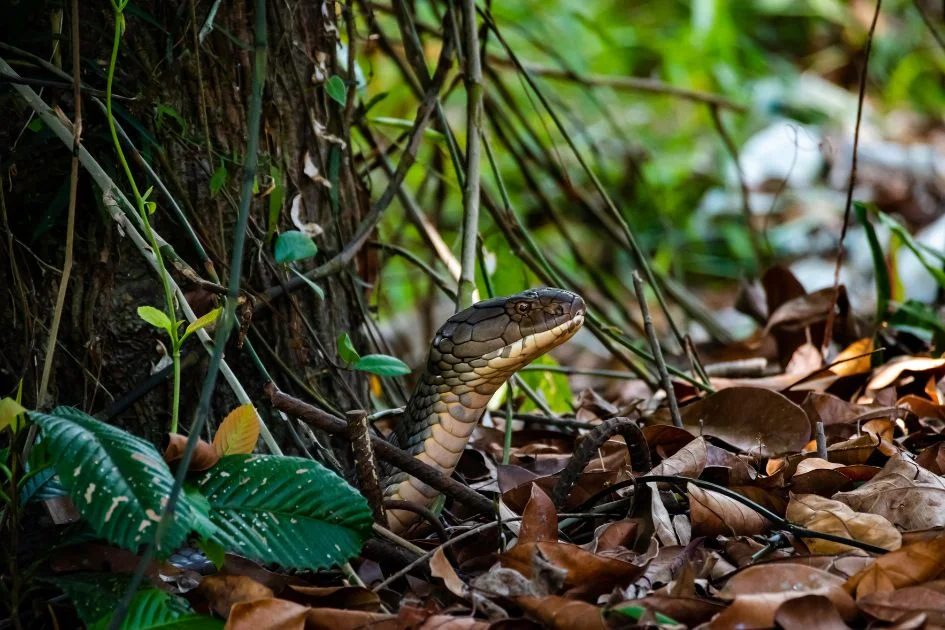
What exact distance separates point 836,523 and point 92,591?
139 cm

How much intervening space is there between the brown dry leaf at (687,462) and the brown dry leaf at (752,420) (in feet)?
0.80

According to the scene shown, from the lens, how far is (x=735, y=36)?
855 centimetres

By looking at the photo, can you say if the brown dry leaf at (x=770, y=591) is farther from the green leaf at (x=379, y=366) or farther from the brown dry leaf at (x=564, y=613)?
the green leaf at (x=379, y=366)

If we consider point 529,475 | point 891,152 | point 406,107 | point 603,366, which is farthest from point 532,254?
point 891,152

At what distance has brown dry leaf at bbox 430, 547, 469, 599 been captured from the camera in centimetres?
207

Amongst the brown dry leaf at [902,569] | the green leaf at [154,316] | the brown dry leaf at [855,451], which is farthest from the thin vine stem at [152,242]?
the brown dry leaf at [855,451]

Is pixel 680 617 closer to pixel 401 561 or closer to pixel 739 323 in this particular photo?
pixel 401 561

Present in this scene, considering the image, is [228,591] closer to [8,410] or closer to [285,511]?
[285,511]

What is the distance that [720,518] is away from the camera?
2.29m

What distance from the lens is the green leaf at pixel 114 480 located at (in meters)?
1.83

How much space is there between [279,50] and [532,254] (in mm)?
1017

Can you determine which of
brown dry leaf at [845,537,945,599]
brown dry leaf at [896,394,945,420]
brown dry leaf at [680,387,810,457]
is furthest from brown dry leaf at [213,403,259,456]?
brown dry leaf at [896,394,945,420]

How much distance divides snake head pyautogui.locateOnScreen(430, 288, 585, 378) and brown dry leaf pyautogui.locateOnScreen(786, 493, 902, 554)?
0.73m

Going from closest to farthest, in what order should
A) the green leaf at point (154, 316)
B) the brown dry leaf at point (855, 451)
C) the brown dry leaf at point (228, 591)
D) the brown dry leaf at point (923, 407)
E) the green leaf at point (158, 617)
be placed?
the green leaf at point (158, 617)
the brown dry leaf at point (228, 591)
the green leaf at point (154, 316)
the brown dry leaf at point (855, 451)
the brown dry leaf at point (923, 407)
